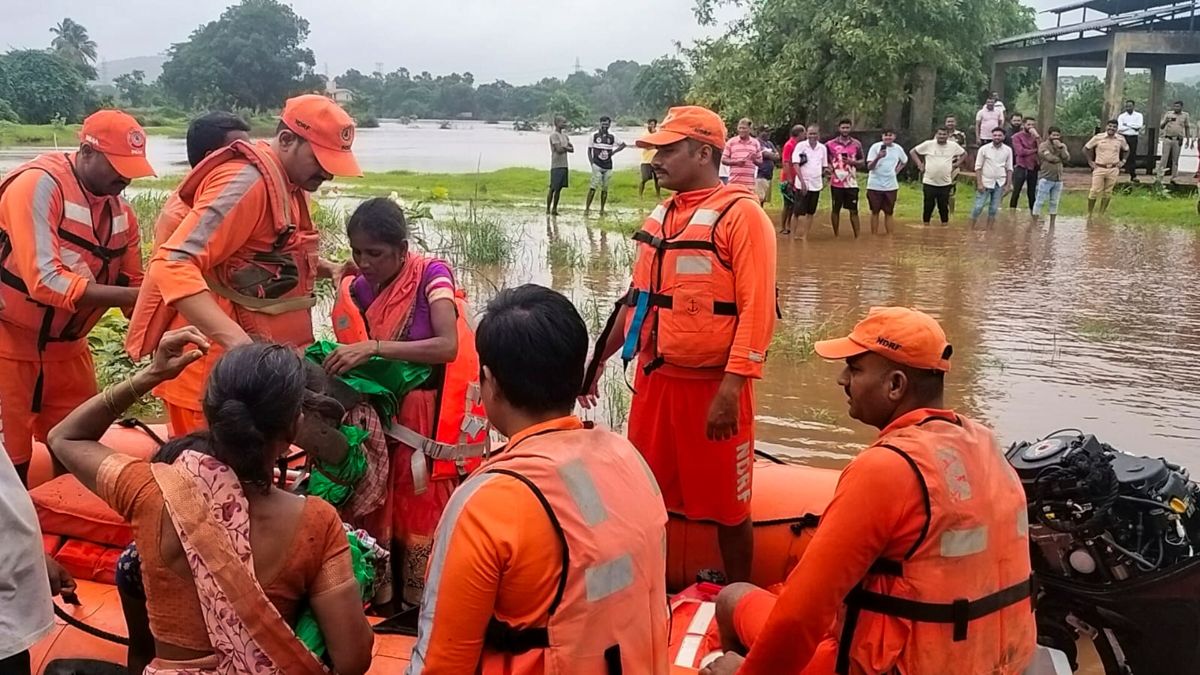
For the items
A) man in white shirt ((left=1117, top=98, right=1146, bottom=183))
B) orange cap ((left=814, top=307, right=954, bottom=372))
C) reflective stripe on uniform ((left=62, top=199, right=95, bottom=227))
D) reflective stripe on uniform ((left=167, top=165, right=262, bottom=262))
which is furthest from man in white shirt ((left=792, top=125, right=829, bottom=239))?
orange cap ((left=814, top=307, right=954, bottom=372))

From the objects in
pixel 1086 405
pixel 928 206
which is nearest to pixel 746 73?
pixel 928 206

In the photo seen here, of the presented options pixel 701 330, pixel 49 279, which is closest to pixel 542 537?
pixel 701 330

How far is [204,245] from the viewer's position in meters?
2.89

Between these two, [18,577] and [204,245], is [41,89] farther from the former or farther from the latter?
[18,577]

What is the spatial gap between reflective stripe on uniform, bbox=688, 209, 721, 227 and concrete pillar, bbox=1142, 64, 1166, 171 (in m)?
19.2

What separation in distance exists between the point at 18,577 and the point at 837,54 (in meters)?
20.2

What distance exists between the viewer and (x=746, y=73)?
2200cm

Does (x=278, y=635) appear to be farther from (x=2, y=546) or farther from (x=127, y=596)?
(x=2, y=546)

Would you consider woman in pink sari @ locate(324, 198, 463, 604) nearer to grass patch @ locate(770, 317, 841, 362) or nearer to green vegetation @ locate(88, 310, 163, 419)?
green vegetation @ locate(88, 310, 163, 419)

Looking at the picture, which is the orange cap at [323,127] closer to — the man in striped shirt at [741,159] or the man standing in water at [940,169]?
the man in striped shirt at [741,159]

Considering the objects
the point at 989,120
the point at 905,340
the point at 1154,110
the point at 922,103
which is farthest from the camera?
the point at 922,103

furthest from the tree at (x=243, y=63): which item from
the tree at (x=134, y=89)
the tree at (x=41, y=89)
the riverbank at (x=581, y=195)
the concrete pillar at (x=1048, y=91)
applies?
the concrete pillar at (x=1048, y=91)

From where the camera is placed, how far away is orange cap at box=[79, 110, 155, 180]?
134 inches

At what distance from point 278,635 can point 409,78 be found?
11317 cm
